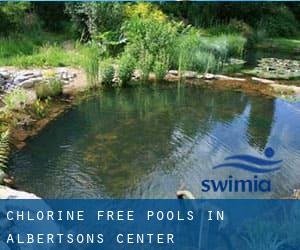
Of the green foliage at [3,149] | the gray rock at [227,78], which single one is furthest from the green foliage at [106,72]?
the green foliage at [3,149]

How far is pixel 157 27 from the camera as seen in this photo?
36.8 feet

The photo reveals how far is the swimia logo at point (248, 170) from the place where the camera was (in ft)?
19.6

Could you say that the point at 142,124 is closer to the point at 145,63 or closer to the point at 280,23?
the point at 145,63

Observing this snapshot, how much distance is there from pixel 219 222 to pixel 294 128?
3953 millimetres

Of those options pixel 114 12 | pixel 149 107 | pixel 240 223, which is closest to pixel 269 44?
pixel 114 12

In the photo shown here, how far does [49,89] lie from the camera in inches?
365

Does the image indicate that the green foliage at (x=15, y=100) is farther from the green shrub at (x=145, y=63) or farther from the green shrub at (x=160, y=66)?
the green shrub at (x=160, y=66)

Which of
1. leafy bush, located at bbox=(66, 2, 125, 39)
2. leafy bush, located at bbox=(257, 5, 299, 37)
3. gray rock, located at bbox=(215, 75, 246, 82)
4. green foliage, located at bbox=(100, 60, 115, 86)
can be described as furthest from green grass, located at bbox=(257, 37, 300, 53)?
green foliage, located at bbox=(100, 60, 115, 86)

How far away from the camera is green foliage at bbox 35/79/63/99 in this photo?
29.9 feet

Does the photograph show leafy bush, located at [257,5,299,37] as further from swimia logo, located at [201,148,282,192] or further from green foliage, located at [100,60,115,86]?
swimia logo, located at [201,148,282,192]

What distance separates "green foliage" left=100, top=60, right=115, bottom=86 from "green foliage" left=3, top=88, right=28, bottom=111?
7.54ft

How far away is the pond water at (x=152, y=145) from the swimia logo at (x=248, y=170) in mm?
95

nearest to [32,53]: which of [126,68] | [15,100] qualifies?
[126,68]

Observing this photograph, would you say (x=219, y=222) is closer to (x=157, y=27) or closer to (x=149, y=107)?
(x=149, y=107)
